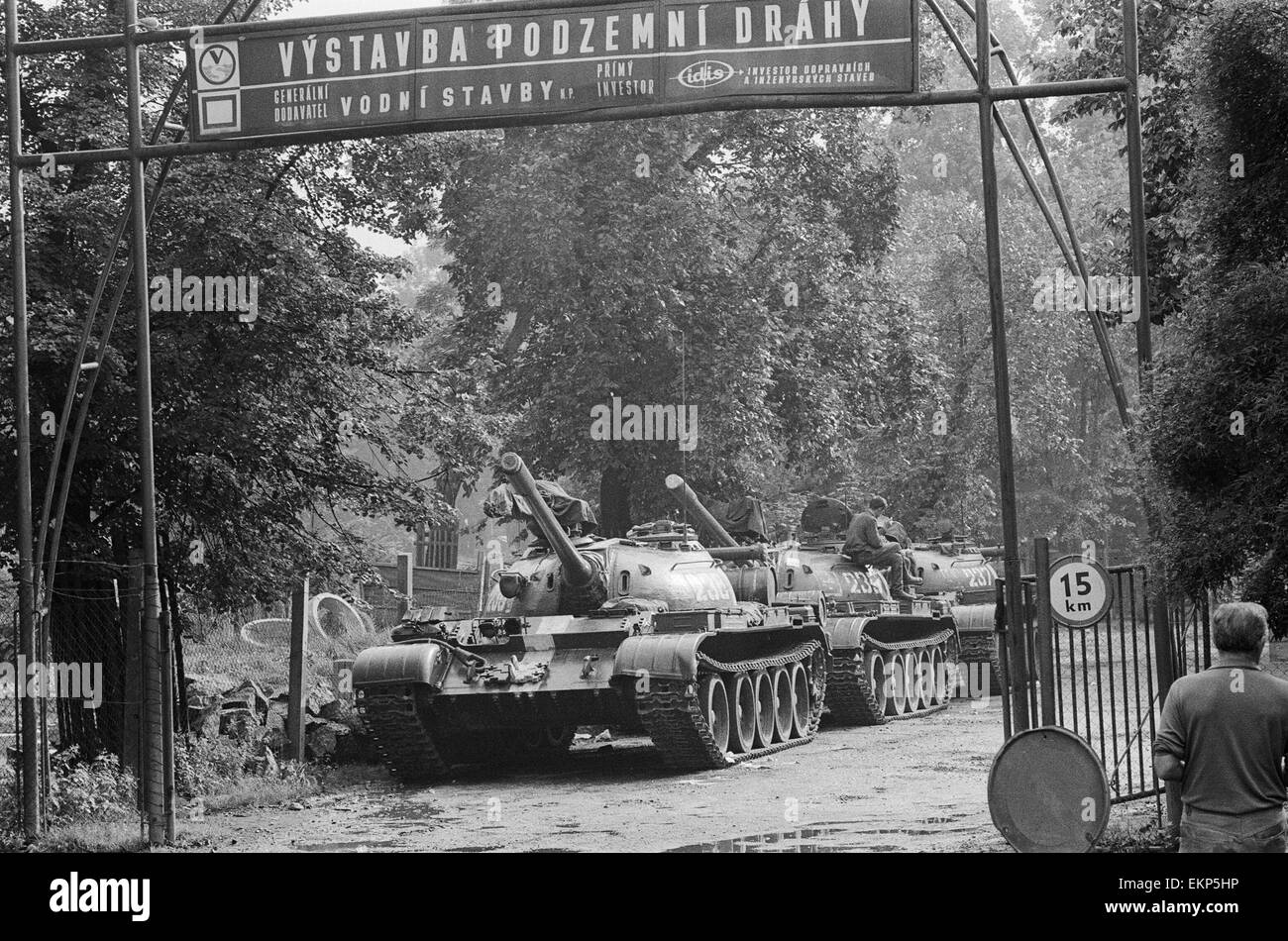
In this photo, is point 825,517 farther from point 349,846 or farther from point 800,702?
point 349,846

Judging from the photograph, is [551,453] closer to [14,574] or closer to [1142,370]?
[14,574]

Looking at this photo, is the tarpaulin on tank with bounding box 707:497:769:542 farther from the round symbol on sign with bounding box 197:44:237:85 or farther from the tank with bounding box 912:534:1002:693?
the round symbol on sign with bounding box 197:44:237:85

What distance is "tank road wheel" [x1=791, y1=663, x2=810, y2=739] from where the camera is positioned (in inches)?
727

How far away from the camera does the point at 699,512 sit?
802 inches

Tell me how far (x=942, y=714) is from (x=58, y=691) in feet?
40.1

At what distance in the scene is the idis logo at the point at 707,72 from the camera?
1059cm

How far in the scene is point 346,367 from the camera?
16203 mm

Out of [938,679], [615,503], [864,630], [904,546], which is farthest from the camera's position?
[615,503]

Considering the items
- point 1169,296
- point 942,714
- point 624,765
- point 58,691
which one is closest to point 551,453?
point 942,714

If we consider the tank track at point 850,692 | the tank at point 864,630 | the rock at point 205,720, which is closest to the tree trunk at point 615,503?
the tank at point 864,630

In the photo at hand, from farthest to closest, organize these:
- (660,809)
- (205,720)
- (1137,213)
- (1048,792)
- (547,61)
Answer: (205,720) < (660,809) < (547,61) < (1137,213) < (1048,792)

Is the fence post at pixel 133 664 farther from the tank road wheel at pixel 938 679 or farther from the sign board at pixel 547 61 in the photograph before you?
the tank road wheel at pixel 938 679

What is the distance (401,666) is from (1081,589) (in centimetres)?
729

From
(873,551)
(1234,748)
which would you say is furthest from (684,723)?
(1234,748)
